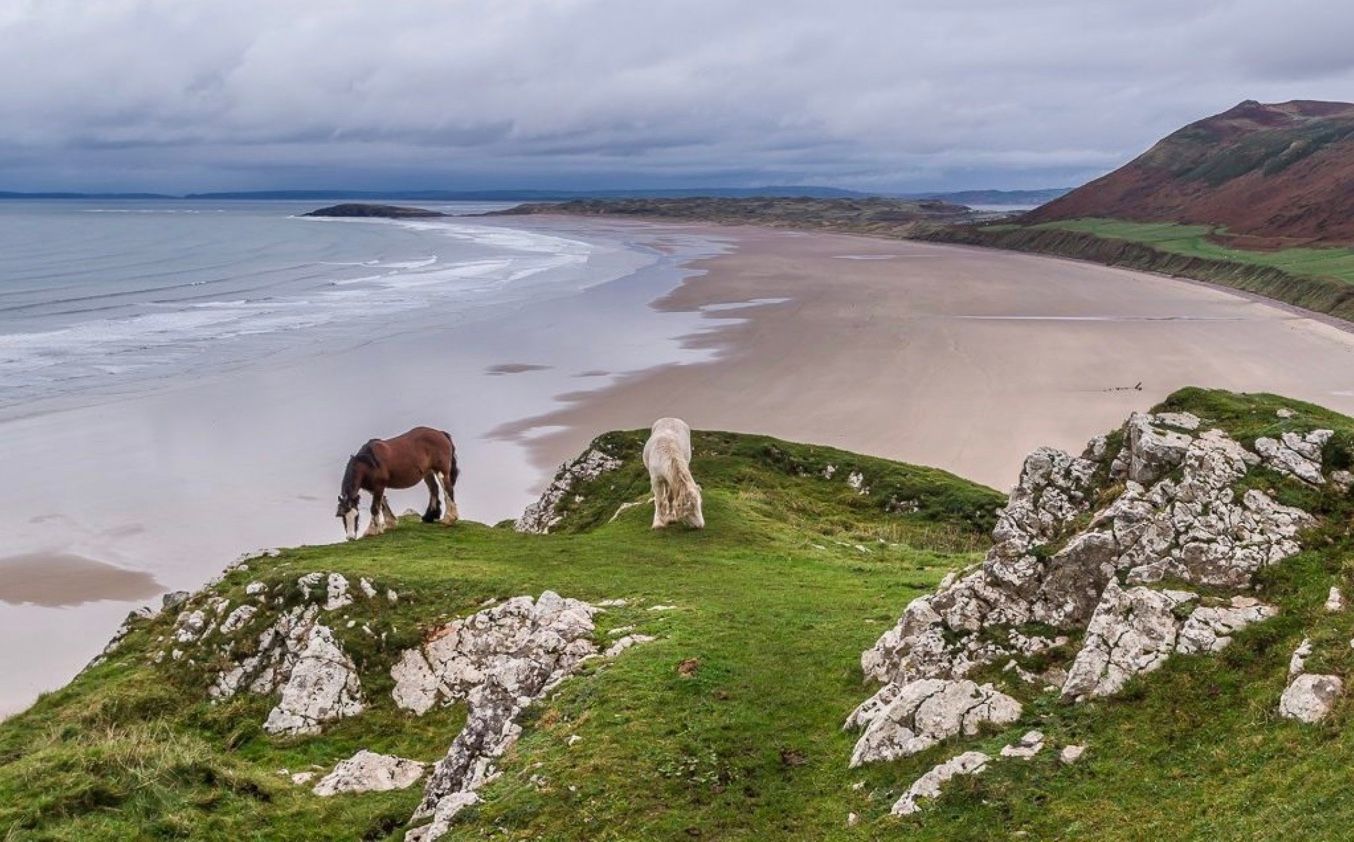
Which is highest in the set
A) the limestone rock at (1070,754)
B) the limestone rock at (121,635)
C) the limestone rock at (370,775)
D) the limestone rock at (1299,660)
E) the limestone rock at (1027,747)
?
the limestone rock at (1299,660)

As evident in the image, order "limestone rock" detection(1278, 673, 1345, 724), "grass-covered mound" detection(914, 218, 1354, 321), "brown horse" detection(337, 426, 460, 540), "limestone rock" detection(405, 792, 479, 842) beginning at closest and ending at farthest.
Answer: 1. "limestone rock" detection(1278, 673, 1345, 724)
2. "limestone rock" detection(405, 792, 479, 842)
3. "brown horse" detection(337, 426, 460, 540)
4. "grass-covered mound" detection(914, 218, 1354, 321)

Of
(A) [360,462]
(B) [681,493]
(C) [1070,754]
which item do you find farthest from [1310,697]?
(A) [360,462]

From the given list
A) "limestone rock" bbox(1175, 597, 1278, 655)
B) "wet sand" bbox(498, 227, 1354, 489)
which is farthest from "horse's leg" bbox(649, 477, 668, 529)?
Answer: "wet sand" bbox(498, 227, 1354, 489)

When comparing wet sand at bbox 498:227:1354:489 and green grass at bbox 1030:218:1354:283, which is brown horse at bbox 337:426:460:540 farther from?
green grass at bbox 1030:218:1354:283

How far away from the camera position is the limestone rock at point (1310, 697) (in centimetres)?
827

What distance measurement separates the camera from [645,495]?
2452 cm

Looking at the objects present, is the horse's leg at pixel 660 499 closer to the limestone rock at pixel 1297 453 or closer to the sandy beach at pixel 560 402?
the sandy beach at pixel 560 402

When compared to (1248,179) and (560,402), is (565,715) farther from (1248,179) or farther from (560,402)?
Result: (1248,179)

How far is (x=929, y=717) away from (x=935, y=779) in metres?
0.98

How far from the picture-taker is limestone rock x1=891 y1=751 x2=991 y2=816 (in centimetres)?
909

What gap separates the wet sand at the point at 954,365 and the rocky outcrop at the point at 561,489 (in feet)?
28.3

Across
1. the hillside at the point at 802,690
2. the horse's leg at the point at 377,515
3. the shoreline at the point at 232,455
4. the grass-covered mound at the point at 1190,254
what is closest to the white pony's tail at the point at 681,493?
the hillside at the point at 802,690

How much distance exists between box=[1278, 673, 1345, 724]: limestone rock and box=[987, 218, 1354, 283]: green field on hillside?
281ft

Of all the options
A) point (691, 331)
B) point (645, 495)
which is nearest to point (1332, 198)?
point (691, 331)
